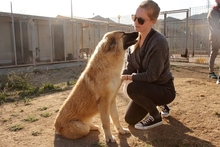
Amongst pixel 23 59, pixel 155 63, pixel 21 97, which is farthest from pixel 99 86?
pixel 23 59

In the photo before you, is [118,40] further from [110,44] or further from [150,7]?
[150,7]

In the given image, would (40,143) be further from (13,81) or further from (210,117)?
(13,81)

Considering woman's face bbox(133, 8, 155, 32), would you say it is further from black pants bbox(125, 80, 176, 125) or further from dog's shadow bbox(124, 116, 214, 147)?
dog's shadow bbox(124, 116, 214, 147)

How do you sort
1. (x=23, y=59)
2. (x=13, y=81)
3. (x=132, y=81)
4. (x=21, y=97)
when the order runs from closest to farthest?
(x=132, y=81) → (x=21, y=97) → (x=13, y=81) → (x=23, y=59)

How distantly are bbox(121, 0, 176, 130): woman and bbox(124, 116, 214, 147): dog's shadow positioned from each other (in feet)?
0.36

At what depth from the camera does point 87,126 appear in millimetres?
2967

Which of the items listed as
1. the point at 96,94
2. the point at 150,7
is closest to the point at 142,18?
the point at 150,7

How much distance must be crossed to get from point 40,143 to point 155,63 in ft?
6.38

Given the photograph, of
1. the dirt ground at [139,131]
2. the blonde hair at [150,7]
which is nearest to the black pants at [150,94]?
the dirt ground at [139,131]

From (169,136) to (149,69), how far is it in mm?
979

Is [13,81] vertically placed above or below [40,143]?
above

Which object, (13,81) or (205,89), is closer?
(205,89)

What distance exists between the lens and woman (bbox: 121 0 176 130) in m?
2.94

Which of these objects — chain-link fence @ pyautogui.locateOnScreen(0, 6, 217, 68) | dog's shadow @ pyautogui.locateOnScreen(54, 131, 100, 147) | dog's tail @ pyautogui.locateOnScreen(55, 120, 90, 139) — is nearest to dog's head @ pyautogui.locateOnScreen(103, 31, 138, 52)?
dog's tail @ pyautogui.locateOnScreen(55, 120, 90, 139)
